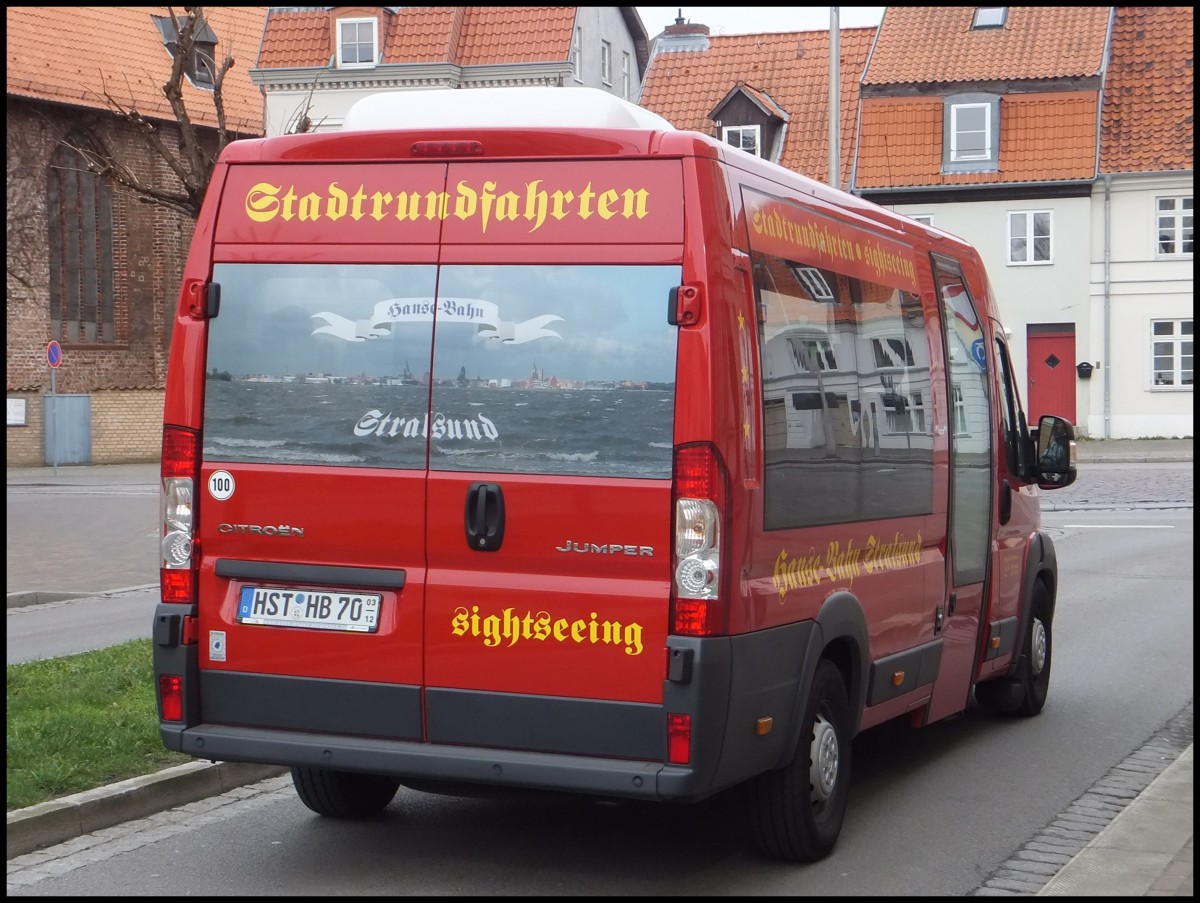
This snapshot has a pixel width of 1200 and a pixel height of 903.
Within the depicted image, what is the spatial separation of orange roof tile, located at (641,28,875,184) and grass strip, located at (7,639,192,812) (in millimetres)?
40264

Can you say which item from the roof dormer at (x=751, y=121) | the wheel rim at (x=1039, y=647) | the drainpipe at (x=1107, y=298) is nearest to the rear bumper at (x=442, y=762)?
the wheel rim at (x=1039, y=647)

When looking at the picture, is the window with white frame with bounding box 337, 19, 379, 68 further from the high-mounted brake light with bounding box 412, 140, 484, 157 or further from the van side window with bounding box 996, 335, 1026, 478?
the high-mounted brake light with bounding box 412, 140, 484, 157

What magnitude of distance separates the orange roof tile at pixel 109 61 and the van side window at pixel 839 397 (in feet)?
125

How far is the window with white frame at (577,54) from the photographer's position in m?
50.3

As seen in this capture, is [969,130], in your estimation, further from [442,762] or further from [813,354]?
[442,762]

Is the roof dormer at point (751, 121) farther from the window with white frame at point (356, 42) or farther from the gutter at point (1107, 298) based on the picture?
the window with white frame at point (356, 42)

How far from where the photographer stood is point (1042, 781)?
795 cm

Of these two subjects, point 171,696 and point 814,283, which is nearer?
point 171,696

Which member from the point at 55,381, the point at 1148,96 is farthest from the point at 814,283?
the point at 1148,96

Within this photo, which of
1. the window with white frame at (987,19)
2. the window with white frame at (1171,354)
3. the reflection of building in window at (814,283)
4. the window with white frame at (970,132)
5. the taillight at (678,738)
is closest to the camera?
the taillight at (678,738)

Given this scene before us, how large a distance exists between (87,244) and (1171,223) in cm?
2898

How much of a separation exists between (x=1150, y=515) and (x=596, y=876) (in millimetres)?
19678

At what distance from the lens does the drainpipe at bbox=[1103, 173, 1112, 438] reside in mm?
45531

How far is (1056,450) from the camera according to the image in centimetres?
902
